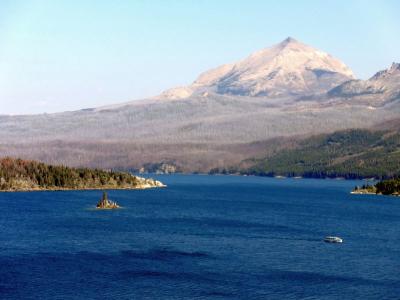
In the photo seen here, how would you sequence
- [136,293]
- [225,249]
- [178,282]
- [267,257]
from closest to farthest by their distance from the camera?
[136,293] → [178,282] → [267,257] → [225,249]

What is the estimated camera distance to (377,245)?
19725cm

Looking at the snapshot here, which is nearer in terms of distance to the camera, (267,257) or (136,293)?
(136,293)

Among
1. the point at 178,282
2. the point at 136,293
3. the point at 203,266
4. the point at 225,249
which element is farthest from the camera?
the point at 225,249

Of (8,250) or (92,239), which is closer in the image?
(8,250)

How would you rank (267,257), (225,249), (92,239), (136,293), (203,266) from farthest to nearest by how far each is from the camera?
(92,239) < (225,249) < (267,257) < (203,266) < (136,293)

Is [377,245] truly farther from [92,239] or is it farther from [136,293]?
[136,293]

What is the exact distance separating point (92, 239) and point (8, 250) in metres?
27.3

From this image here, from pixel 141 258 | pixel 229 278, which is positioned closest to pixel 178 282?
pixel 229 278

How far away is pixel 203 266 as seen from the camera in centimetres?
15862

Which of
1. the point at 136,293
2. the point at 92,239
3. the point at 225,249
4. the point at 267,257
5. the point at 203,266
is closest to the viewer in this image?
the point at 136,293

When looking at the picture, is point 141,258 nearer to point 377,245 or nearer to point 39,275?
point 39,275

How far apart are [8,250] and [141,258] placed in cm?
3057

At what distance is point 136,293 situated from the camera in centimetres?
13325

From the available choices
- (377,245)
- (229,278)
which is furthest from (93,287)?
(377,245)
